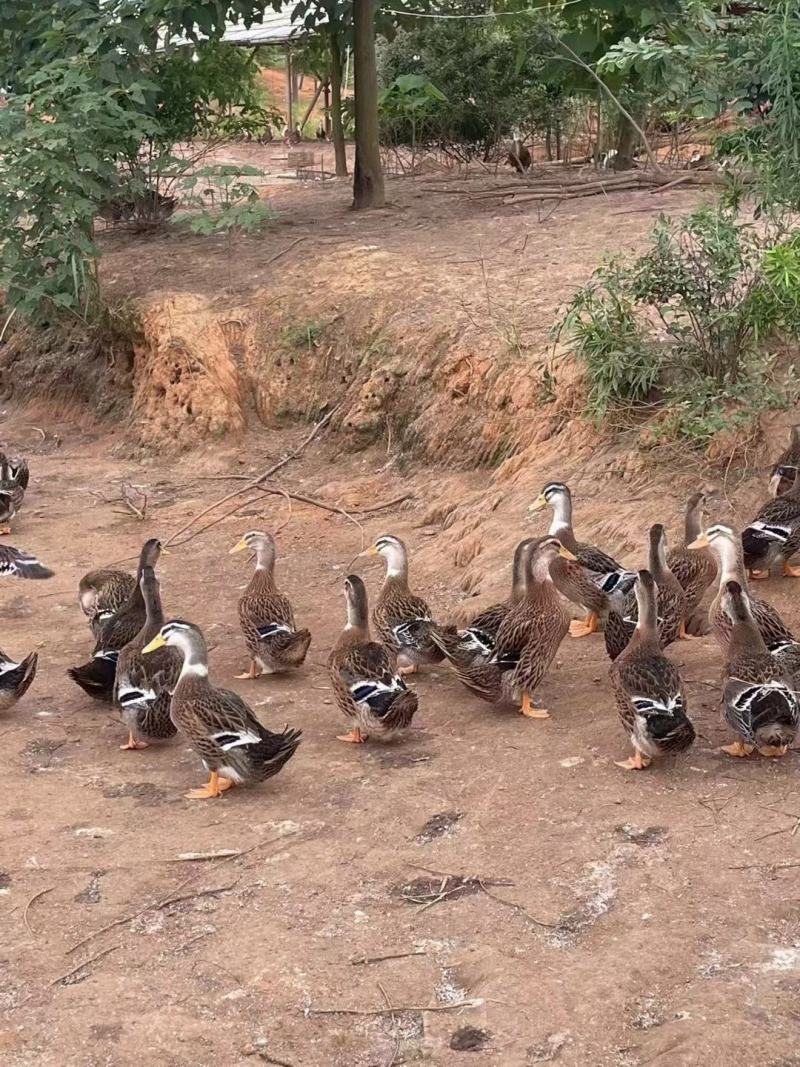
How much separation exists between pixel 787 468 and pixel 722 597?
2.11 meters

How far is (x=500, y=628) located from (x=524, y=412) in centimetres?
381

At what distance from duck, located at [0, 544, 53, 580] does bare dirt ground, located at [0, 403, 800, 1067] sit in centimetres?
147

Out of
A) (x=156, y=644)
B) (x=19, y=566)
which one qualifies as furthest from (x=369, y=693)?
(x=19, y=566)

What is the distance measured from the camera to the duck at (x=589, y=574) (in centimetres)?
859

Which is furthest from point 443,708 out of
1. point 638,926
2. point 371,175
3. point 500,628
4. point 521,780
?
point 371,175

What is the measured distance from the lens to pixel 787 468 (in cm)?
923

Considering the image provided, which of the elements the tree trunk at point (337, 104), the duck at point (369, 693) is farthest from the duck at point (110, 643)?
the tree trunk at point (337, 104)

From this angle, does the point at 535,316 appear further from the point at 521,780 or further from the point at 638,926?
the point at 638,926

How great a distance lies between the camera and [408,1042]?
4824mm

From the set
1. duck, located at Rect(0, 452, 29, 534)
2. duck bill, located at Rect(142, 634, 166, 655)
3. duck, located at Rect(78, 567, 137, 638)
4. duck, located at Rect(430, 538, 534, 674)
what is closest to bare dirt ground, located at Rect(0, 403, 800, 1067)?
duck, located at Rect(430, 538, 534, 674)

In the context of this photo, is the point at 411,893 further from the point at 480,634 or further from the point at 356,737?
the point at 480,634

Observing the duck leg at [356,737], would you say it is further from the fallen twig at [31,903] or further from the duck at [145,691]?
the fallen twig at [31,903]

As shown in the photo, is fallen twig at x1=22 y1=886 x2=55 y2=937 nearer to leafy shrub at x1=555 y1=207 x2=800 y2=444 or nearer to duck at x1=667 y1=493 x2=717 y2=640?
duck at x1=667 y1=493 x2=717 y2=640

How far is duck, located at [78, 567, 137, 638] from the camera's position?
924 centimetres
